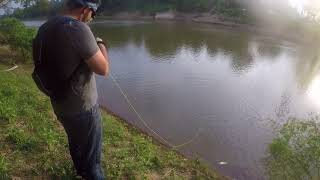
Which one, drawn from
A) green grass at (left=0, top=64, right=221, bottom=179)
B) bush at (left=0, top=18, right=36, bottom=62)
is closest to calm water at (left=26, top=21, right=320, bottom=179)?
green grass at (left=0, top=64, right=221, bottom=179)

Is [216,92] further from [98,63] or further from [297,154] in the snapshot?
[98,63]

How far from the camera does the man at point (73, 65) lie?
340 centimetres

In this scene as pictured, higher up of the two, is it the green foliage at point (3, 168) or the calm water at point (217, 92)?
the green foliage at point (3, 168)

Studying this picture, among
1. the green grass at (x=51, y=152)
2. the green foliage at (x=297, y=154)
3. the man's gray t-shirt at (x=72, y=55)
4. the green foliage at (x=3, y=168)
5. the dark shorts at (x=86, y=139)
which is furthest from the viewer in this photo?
the green foliage at (x=297, y=154)

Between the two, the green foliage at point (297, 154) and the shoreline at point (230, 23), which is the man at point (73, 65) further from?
the shoreline at point (230, 23)

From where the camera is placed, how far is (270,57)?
29406 millimetres

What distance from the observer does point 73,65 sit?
3510 mm

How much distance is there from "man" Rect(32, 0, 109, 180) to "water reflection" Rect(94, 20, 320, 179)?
7146mm

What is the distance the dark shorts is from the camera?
12.6ft

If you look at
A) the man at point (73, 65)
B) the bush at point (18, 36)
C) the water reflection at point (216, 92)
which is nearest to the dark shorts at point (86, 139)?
the man at point (73, 65)

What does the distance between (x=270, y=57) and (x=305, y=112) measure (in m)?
14.2

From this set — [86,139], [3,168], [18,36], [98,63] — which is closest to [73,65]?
[98,63]

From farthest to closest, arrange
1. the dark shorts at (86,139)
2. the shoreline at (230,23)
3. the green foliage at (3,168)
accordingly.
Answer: the shoreline at (230,23)
the green foliage at (3,168)
the dark shorts at (86,139)

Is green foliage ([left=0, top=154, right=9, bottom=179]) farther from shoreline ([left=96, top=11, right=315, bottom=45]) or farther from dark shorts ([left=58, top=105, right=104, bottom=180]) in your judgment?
shoreline ([left=96, top=11, right=315, bottom=45])
